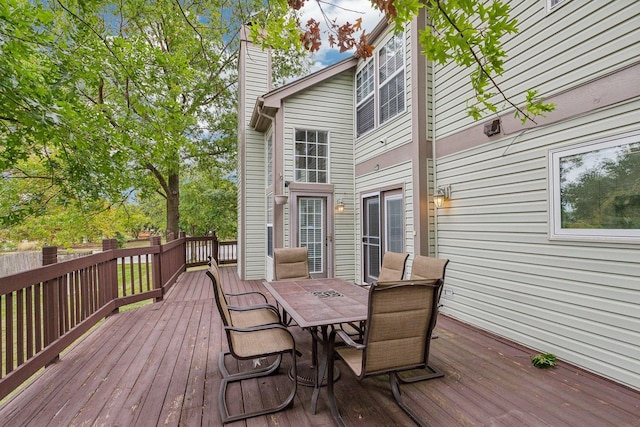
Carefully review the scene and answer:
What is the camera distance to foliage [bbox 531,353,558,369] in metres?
2.99

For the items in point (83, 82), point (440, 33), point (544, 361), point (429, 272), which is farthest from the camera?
point (83, 82)

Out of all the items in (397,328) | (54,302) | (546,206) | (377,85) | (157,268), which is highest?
(377,85)

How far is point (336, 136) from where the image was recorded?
7.09 meters

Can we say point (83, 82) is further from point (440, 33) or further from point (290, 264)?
point (440, 33)

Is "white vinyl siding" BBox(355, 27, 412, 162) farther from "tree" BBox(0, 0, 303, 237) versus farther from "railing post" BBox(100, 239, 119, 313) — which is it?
"railing post" BBox(100, 239, 119, 313)

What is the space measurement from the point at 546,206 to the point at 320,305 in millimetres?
2683

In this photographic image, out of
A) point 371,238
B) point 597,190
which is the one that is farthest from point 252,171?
point 597,190

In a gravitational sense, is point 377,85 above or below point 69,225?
above

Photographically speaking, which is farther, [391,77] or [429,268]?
[391,77]

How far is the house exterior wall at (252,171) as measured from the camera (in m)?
7.84

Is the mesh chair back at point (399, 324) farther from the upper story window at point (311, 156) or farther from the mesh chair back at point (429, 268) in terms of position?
the upper story window at point (311, 156)

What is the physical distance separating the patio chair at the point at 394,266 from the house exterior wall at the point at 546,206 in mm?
1178

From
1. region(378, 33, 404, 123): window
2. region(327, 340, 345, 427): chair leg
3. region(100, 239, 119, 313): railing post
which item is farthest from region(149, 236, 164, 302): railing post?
region(378, 33, 404, 123): window

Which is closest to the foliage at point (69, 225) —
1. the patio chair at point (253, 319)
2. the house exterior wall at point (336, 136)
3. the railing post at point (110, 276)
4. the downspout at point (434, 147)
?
the railing post at point (110, 276)
